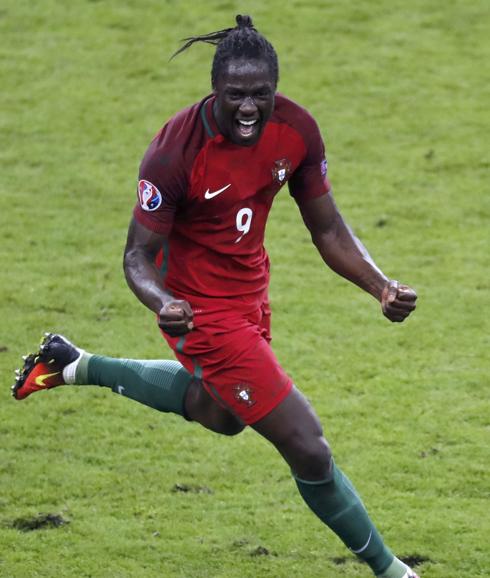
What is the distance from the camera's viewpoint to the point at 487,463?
7.67 m

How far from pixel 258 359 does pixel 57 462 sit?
82.2 inches

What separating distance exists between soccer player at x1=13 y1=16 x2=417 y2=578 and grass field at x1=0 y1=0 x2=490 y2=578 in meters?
0.77

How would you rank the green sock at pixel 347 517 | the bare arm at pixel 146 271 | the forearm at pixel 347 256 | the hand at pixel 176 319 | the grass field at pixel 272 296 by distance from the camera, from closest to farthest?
1. the hand at pixel 176 319
2. the bare arm at pixel 146 271
3. the green sock at pixel 347 517
4. the forearm at pixel 347 256
5. the grass field at pixel 272 296

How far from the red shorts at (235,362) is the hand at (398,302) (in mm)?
550

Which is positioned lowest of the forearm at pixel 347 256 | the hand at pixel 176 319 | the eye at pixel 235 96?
the forearm at pixel 347 256

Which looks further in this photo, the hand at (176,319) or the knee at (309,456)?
the knee at (309,456)

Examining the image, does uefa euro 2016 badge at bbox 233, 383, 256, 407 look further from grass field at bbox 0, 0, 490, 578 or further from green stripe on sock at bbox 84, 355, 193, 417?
grass field at bbox 0, 0, 490, 578

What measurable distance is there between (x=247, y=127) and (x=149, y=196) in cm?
51

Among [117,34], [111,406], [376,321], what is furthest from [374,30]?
[111,406]

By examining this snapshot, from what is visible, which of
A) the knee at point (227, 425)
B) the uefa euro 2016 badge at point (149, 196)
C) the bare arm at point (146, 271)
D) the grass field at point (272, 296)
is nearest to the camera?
the bare arm at point (146, 271)

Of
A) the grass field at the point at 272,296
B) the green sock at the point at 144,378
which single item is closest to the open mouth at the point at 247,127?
the green sock at the point at 144,378

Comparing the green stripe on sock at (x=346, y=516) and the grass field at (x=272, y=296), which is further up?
the green stripe on sock at (x=346, y=516)

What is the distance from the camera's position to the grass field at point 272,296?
7039 millimetres

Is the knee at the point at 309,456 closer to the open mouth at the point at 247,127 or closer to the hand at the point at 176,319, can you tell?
the hand at the point at 176,319
